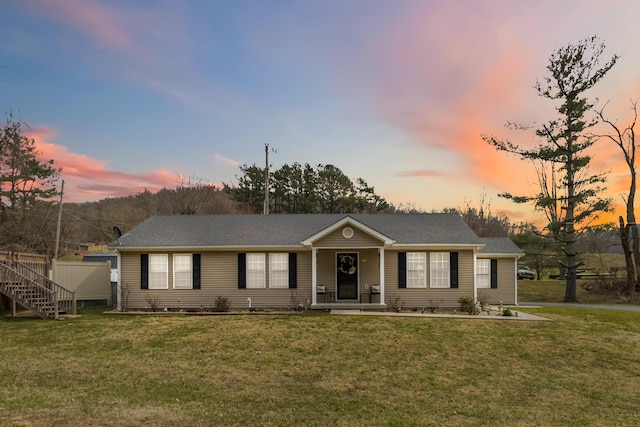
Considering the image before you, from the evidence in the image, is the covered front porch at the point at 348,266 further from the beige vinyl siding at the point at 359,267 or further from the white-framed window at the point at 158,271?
the white-framed window at the point at 158,271

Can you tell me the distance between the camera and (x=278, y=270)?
62.8ft

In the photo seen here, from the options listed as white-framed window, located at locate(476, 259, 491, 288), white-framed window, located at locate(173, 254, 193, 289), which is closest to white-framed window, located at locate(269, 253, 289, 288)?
white-framed window, located at locate(173, 254, 193, 289)

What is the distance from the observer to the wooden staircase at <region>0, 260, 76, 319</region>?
16.1m

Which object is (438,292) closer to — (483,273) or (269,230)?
(483,273)

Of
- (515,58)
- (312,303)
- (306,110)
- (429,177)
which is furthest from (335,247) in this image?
(429,177)

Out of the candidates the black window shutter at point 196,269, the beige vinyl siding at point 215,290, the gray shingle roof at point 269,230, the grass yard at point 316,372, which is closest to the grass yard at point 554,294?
the gray shingle roof at point 269,230

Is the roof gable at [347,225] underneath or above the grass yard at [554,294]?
above

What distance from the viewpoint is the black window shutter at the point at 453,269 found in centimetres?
1903

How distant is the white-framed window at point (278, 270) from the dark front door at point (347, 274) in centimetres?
236

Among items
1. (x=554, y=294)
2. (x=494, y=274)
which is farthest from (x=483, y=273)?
(x=554, y=294)

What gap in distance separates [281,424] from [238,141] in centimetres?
2274

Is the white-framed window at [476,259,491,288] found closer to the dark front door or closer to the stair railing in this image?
the dark front door

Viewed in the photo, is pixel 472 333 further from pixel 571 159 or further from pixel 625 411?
pixel 571 159

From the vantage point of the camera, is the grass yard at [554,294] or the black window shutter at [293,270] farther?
the grass yard at [554,294]
